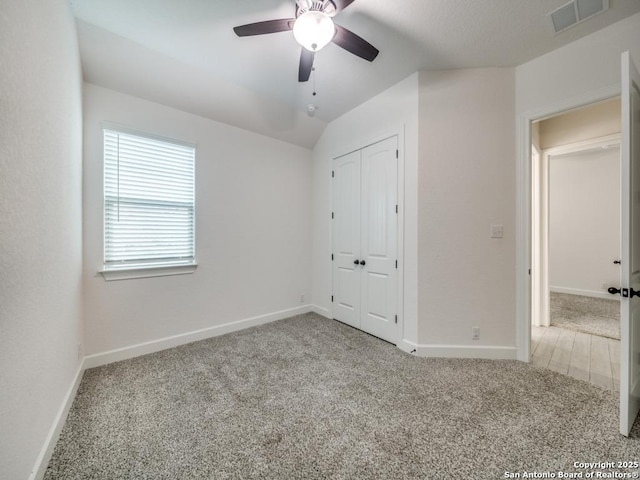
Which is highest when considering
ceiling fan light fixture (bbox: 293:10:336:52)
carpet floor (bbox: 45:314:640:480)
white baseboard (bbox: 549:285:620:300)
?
ceiling fan light fixture (bbox: 293:10:336:52)

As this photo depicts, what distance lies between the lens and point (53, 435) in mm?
1438

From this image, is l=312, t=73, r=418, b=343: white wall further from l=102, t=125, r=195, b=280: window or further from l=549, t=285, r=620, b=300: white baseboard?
l=549, t=285, r=620, b=300: white baseboard

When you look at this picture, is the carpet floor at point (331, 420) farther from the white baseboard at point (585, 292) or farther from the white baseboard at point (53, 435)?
the white baseboard at point (585, 292)

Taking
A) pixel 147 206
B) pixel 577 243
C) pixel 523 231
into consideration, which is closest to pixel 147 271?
pixel 147 206

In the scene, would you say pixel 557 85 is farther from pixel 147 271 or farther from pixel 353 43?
pixel 147 271

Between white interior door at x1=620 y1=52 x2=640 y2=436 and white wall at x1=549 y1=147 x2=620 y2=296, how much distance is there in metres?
3.85

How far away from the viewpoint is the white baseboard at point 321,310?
3.77 meters

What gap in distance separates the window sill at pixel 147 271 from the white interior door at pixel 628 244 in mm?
3567

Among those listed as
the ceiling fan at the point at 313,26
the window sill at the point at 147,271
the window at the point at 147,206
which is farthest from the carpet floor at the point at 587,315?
the window at the point at 147,206

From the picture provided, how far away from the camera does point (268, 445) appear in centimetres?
147

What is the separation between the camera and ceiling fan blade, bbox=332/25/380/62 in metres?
1.74

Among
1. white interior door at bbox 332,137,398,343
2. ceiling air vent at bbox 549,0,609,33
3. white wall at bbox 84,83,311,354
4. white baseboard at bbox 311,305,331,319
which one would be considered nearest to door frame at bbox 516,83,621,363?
ceiling air vent at bbox 549,0,609,33

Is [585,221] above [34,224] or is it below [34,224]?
above

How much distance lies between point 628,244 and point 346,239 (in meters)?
2.46
